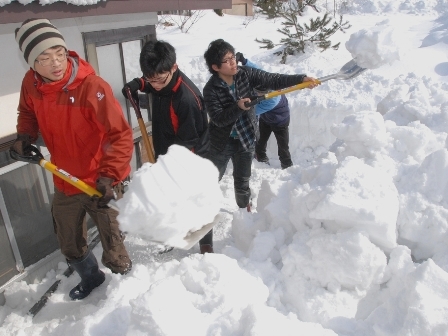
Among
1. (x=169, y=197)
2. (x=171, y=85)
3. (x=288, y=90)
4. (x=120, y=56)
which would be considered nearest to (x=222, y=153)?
(x=288, y=90)

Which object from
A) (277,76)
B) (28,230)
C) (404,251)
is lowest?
(28,230)

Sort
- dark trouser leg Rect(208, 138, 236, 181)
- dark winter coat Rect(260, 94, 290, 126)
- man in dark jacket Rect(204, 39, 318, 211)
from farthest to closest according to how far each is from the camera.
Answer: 1. dark winter coat Rect(260, 94, 290, 126)
2. dark trouser leg Rect(208, 138, 236, 181)
3. man in dark jacket Rect(204, 39, 318, 211)

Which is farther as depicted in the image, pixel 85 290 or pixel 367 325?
pixel 85 290

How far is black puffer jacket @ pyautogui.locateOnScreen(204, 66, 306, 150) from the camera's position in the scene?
10.3ft

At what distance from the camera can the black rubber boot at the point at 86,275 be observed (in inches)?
117

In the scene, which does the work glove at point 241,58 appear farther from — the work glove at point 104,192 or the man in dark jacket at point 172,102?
the work glove at point 104,192

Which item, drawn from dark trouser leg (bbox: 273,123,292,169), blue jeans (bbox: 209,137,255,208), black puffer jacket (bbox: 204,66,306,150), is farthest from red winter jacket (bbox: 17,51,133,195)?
dark trouser leg (bbox: 273,123,292,169)

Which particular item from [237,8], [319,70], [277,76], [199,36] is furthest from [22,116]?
[237,8]

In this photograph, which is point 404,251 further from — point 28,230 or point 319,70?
point 319,70

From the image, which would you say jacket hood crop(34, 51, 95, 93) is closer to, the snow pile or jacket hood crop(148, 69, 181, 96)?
jacket hood crop(148, 69, 181, 96)

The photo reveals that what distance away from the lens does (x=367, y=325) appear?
214 cm

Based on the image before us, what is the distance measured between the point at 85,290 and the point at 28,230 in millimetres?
747

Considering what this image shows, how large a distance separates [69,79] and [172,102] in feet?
2.21

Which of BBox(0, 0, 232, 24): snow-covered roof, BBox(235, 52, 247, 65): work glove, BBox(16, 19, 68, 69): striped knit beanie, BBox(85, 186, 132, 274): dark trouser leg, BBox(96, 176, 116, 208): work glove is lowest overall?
BBox(85, 186, 132, 274): dark trouser leg
